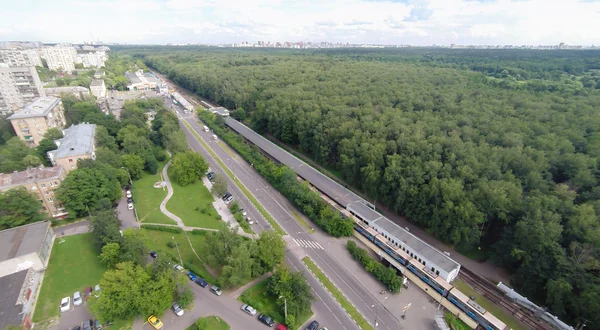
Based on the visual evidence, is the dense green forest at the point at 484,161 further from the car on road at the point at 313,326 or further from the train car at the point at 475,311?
the car on road at the point at 313,326

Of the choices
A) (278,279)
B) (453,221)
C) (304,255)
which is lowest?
(304,255)

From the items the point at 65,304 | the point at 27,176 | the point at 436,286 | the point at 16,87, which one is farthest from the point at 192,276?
the point at 16,87

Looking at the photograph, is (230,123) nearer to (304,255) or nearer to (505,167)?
(304,255)

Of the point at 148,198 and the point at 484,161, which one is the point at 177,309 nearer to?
the point at 148,198

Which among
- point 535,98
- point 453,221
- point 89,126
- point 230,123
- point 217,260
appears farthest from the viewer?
point 230,123

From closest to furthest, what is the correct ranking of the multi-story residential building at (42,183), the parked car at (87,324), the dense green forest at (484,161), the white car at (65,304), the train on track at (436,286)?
1. the parked car at (87,324)
2. the train on track at (436,286)
3. the white car at (65,304)
4. the dense green forest at (484,161)
5. the multi-story residential building at (42,183)

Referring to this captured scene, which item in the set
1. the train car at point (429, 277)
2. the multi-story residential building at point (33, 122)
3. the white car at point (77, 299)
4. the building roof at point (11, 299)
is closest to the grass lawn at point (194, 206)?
the white car at point (77, 299)

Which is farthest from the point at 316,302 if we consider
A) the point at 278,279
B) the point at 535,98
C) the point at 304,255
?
the point at 535,98
